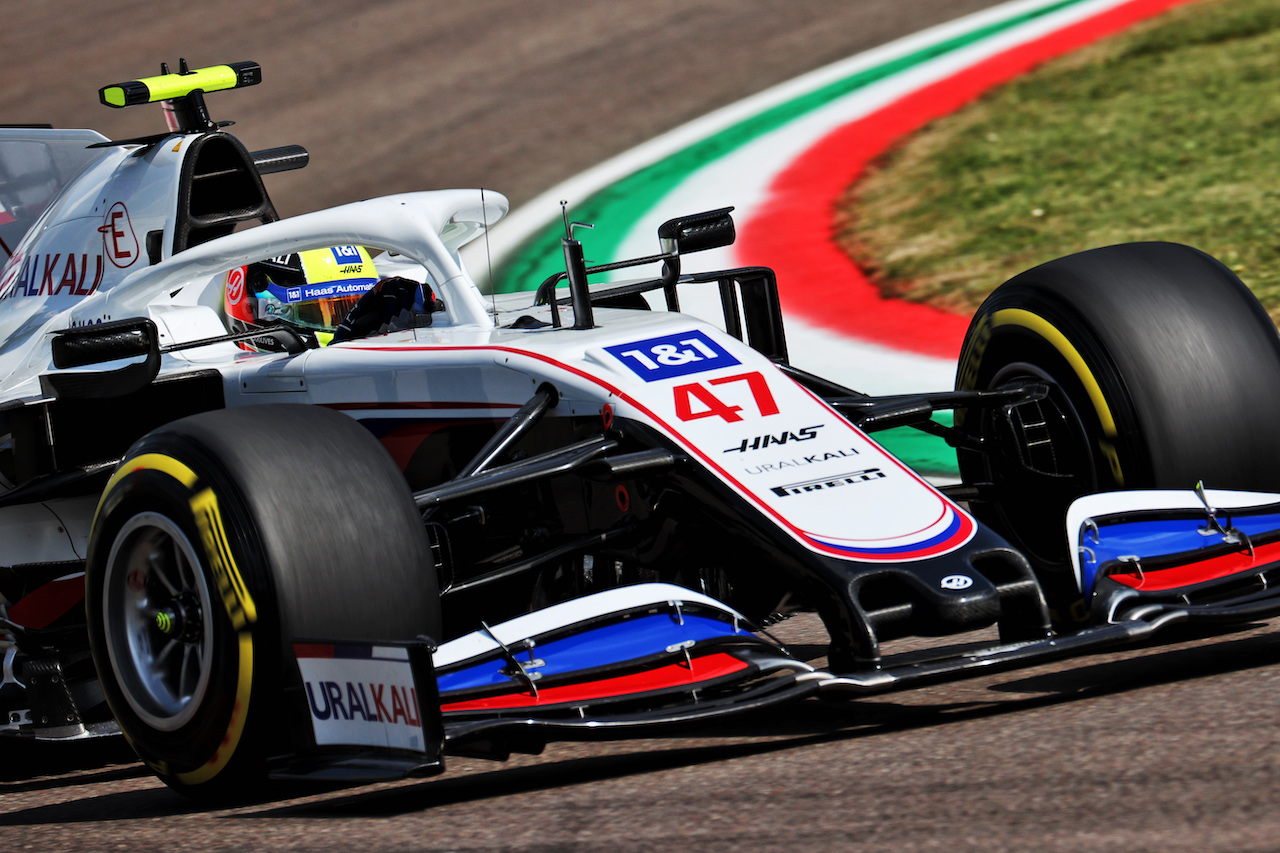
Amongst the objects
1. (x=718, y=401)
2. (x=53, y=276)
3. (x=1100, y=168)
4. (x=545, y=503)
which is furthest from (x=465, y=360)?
(x=1100, y=168)

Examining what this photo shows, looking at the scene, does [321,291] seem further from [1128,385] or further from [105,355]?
[1128,385]

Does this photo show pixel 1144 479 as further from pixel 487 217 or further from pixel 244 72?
pixel 244 72

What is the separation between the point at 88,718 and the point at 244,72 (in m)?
3.40

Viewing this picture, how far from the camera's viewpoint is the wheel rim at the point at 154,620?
13.9 ft

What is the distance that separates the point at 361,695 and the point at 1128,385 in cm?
230

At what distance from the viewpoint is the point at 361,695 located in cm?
379

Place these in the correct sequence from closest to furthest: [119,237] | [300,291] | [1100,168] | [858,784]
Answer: [858,784] < [300,291] < [119,237] < [1100,168]

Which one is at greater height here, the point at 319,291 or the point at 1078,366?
the point at 319,291

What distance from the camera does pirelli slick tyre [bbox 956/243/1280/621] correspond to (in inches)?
188

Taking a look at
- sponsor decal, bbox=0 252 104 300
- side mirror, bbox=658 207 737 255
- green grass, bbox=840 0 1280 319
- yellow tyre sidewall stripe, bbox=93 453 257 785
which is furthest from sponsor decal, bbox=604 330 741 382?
green grass, bbox=840 0 1280 319

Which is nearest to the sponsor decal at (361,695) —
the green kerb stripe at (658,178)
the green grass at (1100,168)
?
the green grass at (1100,168)

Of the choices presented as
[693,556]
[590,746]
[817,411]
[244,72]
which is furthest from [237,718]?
[244,72]

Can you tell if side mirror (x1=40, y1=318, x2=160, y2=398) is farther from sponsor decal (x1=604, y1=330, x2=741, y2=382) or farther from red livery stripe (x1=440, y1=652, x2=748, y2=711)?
red livery stripe (x1=440, y1=652, x2=748, y2=711)

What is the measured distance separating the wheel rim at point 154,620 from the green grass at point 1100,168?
6.22 m
